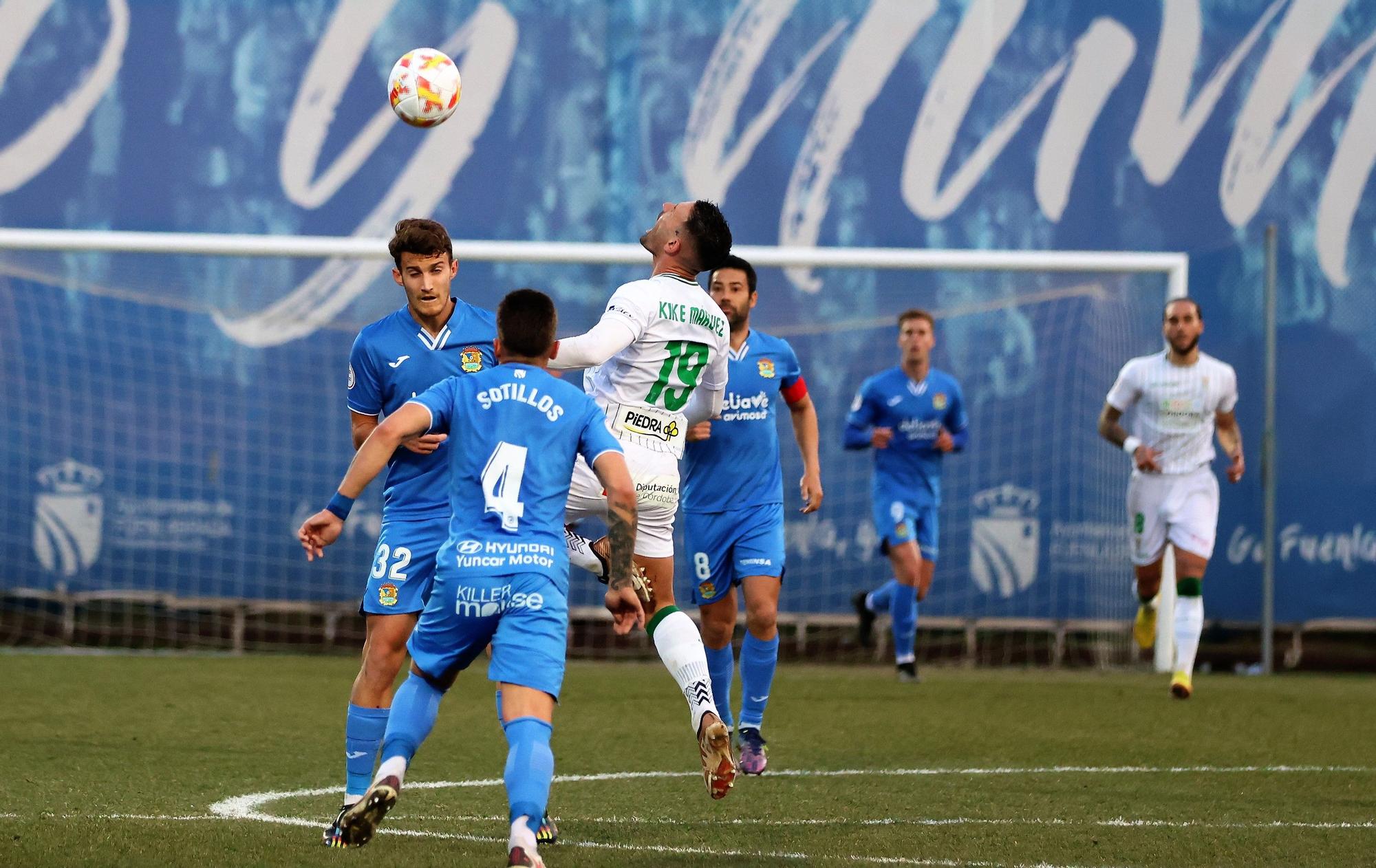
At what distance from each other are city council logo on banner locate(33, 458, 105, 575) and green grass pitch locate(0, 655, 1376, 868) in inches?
63.8

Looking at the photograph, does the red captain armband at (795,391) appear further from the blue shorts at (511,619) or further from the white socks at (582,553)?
the blue shorts at (511,619)

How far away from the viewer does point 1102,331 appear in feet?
45.2

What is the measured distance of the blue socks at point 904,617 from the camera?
38.9 feet

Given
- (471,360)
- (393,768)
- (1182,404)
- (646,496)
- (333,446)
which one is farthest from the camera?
(333,446)

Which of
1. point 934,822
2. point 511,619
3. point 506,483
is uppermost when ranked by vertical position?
point 506,483

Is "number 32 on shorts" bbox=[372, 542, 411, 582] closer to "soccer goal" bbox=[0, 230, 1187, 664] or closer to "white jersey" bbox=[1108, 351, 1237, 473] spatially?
"white jersey" bbox=[1108, 351, 1237, 473]

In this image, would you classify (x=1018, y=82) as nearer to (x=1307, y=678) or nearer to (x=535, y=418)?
(x=1307, y=678)

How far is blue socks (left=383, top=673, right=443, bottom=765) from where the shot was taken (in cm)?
466

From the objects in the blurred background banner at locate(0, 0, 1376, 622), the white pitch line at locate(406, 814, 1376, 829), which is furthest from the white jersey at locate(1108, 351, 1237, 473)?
the white pitch line at locate(406, 814, 1376, 829)

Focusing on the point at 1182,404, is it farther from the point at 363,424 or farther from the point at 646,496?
the point at 363,424

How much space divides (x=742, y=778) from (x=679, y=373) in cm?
190

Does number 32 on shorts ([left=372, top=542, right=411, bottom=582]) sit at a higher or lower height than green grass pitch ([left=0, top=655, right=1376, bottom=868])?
higher

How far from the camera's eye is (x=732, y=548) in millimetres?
7645

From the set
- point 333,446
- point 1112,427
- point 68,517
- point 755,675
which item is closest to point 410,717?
Answer: point 755,675
